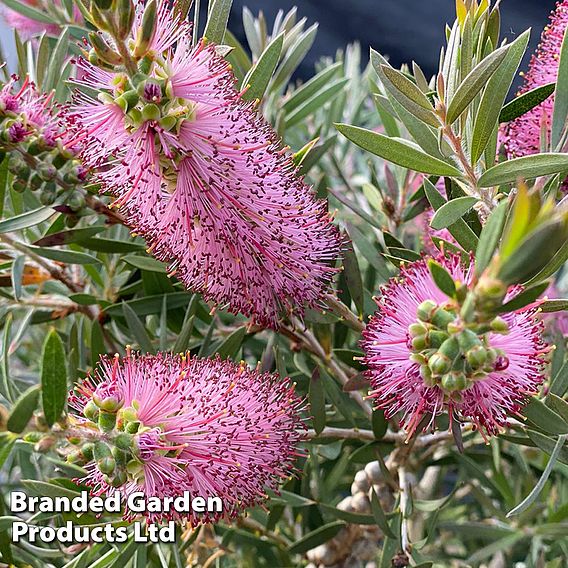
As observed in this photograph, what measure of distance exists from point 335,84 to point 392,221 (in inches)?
9.5

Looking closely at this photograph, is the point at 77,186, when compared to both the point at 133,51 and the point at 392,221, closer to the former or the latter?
the point at 133,51

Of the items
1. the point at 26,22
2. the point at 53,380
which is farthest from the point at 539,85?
the point at 26,22

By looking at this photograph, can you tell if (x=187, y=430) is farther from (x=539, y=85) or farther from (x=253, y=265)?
(x=539, y=85)

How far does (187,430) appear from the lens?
597 mm

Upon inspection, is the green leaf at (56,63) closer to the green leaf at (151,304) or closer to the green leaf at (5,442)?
the green leaf at (151,304)

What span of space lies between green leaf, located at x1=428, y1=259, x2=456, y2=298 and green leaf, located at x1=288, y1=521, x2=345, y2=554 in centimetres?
49

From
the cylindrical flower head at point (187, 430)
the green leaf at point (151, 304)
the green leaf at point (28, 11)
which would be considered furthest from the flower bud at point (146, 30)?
the green leaf at point (28, 11)

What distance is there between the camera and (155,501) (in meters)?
0.60

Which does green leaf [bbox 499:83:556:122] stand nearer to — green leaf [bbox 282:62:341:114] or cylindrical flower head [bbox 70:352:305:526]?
cylindrical flower head [bbox 70:352:305:526]

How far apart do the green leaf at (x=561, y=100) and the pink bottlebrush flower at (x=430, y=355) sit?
147 millimetres

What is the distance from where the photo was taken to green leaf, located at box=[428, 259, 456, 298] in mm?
443

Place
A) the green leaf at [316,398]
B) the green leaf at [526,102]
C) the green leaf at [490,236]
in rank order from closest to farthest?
1. the green leaf at [490,236]
2. the green leaf at [526,102]
3. the green leaf at [316,398]

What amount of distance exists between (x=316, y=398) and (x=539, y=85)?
1.25ft

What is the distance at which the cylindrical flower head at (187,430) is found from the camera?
57 centimetres
